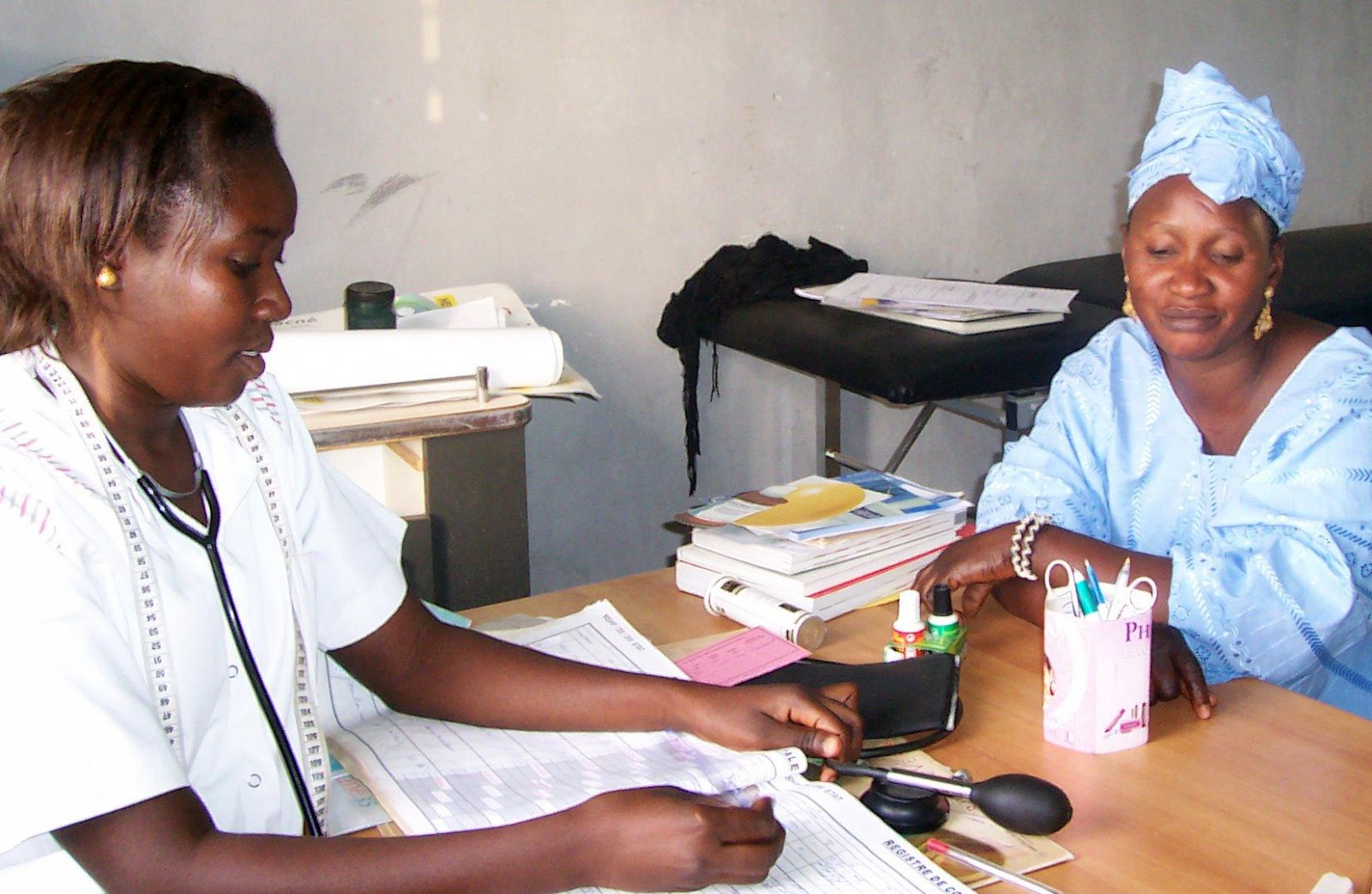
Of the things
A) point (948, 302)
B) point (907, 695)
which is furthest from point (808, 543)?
point (948, 302)

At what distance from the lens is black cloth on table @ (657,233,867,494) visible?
10.0ft

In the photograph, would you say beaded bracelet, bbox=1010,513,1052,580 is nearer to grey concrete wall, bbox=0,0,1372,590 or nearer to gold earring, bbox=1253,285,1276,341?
gold earring, bbox=1253,285,1276,341

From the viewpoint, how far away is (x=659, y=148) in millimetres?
3066

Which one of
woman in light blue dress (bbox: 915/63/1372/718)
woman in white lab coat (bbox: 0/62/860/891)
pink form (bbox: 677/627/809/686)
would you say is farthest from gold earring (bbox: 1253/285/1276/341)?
woman in white lab coat (bbox: 0/62/860/891)

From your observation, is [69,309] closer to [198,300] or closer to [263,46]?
[198,300]

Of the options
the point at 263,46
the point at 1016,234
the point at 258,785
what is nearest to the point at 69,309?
the point at 258,785

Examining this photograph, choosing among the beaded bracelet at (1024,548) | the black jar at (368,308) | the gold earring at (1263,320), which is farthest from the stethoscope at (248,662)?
the gold earring at (1263,320)

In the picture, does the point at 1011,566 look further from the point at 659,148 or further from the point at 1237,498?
the point at 659,148

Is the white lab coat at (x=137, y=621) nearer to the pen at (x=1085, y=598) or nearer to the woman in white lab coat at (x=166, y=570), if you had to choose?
the woman in white lab coat at (x=166, y=570)

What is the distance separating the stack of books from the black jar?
772 millimetres

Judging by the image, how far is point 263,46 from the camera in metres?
2.59

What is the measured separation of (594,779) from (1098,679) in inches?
17.2

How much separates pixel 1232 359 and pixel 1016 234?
2143 millimetres

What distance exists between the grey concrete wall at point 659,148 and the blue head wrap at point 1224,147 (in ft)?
5.33
